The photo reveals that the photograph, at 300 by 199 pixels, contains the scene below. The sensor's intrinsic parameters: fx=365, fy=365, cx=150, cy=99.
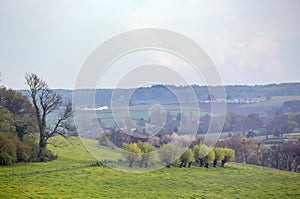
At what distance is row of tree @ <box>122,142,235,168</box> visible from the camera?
36250 millimetres

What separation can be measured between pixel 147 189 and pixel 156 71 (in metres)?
11.2

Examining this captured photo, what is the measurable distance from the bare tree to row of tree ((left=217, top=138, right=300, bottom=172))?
2856 cm

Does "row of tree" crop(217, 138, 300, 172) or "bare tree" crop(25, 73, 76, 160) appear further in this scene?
"row of tree" crop(217, 138, 300, 172)

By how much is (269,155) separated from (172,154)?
21625mm

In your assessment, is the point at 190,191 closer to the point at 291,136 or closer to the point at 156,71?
the point at 156,71

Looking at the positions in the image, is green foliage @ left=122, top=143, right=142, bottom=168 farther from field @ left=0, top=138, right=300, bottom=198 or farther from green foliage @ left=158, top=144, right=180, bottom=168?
green foliage @ left=158, top=144, right=180, bottom=168

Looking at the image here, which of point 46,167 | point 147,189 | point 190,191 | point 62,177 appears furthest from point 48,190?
point 190,191

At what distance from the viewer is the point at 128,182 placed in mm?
30984

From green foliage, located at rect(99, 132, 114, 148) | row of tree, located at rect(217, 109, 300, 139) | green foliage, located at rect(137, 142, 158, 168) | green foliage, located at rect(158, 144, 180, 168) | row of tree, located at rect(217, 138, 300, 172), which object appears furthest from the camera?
row of tree, located at rect(217, 109, 300, 139)

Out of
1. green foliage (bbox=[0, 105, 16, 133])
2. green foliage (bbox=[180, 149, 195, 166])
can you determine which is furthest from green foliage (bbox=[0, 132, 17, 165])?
green foliage (bbox=[180, 149, 195, 166])

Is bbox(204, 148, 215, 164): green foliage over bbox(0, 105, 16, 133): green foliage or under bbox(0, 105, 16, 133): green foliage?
under

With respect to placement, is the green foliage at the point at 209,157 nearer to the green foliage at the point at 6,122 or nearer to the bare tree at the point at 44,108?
the bare tree at the point at 44,108

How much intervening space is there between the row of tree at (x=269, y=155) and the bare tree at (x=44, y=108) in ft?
93.7

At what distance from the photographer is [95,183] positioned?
29328 mm
